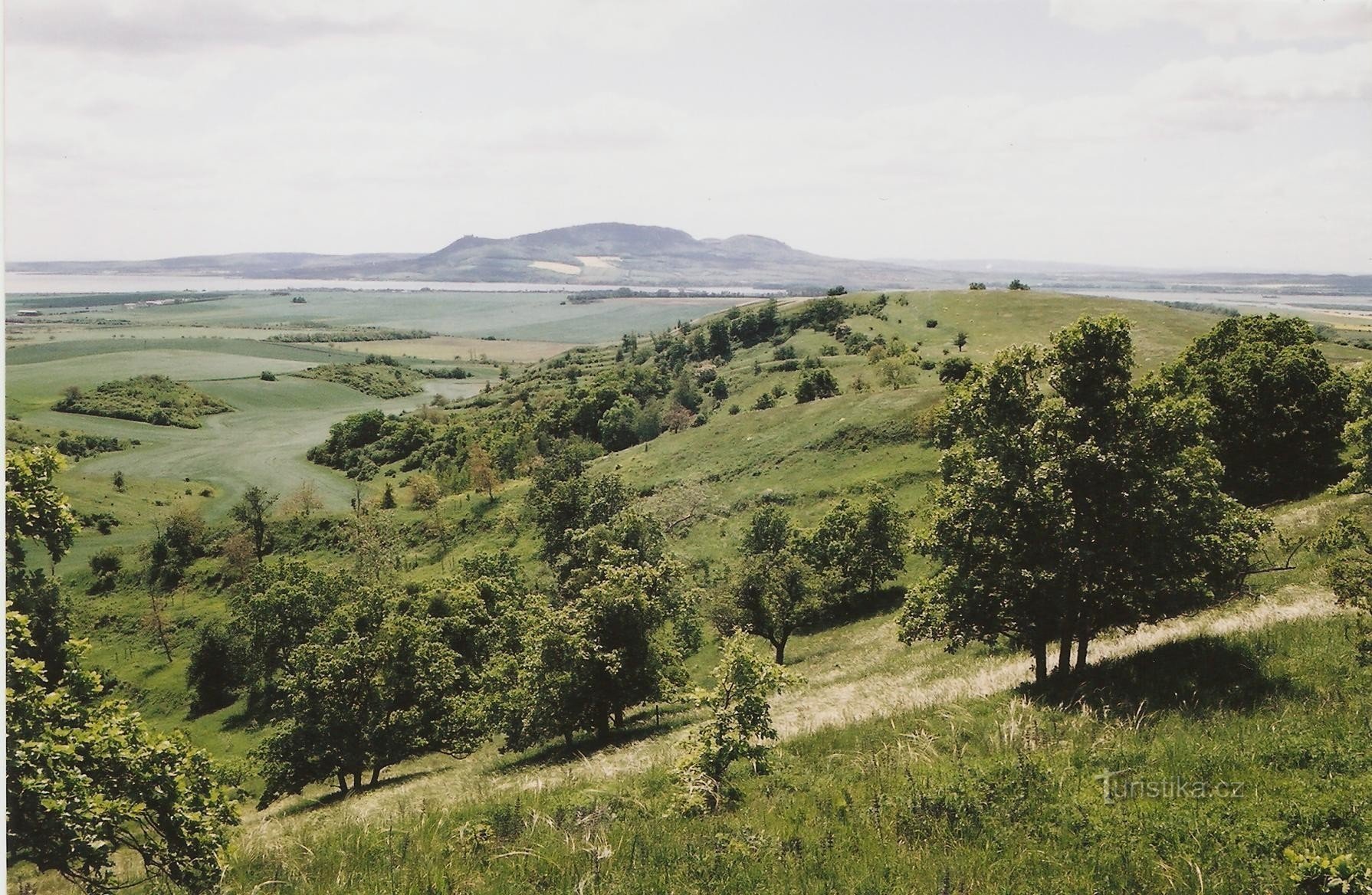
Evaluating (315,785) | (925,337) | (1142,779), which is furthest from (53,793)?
(925,337)

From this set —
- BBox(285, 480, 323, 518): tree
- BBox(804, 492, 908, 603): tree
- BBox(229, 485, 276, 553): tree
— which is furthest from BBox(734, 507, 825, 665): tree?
BBox(285, 480, 323, 518): tree

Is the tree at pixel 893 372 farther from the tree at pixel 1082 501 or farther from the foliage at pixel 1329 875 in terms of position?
the foliage at pixel 1329 875

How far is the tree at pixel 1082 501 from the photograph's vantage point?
17938mm

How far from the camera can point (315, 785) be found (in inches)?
1770

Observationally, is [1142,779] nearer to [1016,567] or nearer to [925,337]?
[1016,567]

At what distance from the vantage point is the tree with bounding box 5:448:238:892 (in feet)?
37.0

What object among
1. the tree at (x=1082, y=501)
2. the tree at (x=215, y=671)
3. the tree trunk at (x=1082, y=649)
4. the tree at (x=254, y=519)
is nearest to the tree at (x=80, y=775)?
the tree at (x=1082, y=501)

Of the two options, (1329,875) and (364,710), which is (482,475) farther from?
(1329,875)

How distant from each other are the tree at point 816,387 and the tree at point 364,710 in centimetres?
9041

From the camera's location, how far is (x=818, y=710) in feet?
83.4

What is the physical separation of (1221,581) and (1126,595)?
244 centimetres

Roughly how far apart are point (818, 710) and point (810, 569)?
33.5 m

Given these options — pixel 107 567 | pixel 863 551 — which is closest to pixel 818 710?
pixel 863 551

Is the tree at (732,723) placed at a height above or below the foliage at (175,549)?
above
